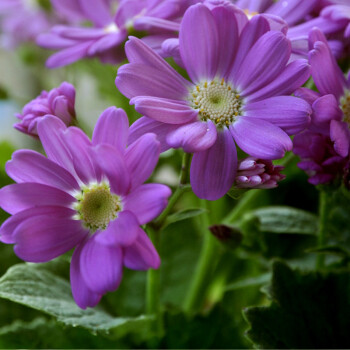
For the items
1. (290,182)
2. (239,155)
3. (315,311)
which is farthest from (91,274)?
(290,182)

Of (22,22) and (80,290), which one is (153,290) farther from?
(22,22)

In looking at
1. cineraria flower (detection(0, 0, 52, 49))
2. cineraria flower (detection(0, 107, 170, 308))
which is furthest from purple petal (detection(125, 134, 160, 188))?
cineraria flower (detection(0, 0, 52, 49))

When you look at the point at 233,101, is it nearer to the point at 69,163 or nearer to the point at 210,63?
the point at 210,63

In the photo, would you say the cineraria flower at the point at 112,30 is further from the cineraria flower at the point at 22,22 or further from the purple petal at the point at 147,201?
the cineraria flower at the point at 22,22

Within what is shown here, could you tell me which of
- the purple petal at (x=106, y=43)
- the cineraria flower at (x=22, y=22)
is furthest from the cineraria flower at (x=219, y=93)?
the cineraria flower at (x=22, y=22)

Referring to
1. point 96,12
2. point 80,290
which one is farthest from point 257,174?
point 96,12

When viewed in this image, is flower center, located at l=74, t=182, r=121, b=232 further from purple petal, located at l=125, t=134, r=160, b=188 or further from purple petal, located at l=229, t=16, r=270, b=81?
purple petal, located at l=229, t=16, r=270, b=81
